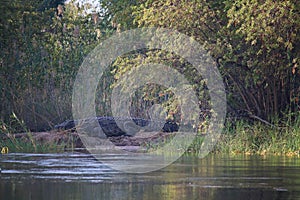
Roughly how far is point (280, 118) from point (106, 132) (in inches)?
221

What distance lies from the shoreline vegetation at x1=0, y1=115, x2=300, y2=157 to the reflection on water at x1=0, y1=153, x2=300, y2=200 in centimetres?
261

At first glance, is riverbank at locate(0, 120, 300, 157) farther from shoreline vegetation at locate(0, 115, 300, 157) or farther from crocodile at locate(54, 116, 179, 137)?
crocodile at locate(54, 116, 179, 137)

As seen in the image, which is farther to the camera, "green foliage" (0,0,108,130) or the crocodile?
"green foliage" (0,0,108,130)

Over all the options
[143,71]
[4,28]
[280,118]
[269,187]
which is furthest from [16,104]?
[269,187]

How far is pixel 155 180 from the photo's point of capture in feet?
33.4

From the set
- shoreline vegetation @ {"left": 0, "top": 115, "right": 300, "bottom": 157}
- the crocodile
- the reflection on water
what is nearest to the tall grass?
shoreline vegetation @ {"left": 0, "top": 115, "right": 300, "bottom": 157}

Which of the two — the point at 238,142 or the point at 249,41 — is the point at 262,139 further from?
the point at 249,41

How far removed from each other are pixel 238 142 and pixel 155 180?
753 cm

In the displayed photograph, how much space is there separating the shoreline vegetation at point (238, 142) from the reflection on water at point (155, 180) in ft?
8.58

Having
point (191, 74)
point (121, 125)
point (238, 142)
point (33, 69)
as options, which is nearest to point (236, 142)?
point (238, 142)

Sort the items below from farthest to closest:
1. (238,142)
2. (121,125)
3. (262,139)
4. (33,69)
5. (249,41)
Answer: (33,69), (121,125), (249,41), (262,139), (238,142)

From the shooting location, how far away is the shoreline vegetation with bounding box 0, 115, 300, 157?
16906 mm

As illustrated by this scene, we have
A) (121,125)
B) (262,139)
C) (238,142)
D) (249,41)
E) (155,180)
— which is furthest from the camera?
(121,125)

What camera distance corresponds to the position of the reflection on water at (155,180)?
852 centimetres
